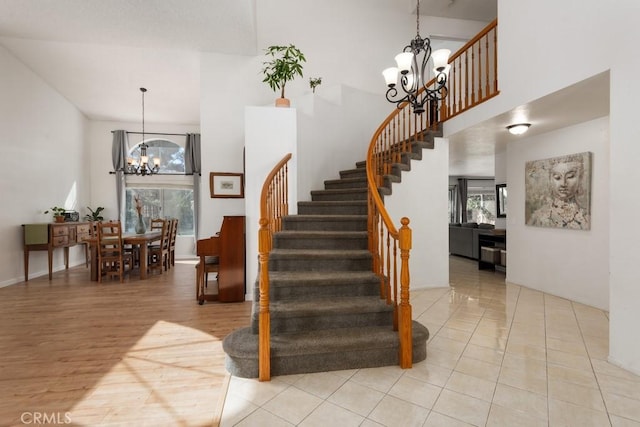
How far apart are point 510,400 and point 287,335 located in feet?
5.47

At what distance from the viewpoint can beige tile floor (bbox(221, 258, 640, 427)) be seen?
187cm

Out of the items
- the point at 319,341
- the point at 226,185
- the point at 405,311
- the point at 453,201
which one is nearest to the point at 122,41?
the point at 226,185

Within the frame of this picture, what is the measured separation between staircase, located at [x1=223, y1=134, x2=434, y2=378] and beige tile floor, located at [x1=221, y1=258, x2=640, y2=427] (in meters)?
0.12

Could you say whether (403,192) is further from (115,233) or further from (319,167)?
(115,233)

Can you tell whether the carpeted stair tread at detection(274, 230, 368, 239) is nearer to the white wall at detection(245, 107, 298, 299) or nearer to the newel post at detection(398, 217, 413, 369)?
the white wall at detection(245, 107, 298, 299)

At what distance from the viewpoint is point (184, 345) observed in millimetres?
2943

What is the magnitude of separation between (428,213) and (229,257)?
316 centimetres

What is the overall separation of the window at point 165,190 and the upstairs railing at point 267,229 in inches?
234

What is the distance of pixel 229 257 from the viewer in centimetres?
436

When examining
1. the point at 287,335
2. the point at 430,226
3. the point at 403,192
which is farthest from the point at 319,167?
the point at 287,335

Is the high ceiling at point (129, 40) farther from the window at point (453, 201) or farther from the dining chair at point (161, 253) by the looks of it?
the window at point (453, 201)

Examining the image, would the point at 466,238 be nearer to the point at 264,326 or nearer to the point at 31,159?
the point at 264,326

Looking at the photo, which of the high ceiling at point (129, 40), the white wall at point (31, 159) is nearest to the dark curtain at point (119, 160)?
the white wall at point (31, 159)

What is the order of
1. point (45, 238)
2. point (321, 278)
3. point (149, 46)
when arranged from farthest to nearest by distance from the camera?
1. point (45, 238)
2. point (149, 46)
3. point (321, 278)
